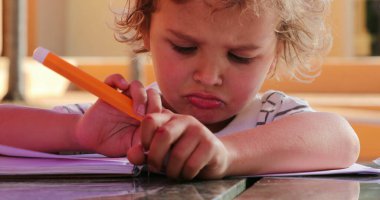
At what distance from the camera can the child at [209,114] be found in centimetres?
88

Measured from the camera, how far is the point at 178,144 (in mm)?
857

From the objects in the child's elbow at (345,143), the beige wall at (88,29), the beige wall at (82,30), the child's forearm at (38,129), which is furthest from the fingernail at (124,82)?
the beige wall at (82,30)

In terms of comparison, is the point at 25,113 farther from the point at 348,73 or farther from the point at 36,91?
the point at 348,73

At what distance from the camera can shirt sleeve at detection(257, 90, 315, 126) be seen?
1.29m

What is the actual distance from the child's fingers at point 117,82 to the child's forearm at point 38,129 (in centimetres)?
9

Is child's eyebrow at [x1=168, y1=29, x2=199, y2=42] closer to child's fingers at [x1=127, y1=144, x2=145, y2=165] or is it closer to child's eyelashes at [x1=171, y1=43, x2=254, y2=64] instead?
child's eyelashes at [x1=171, y1=43, x2=254, y2=64]

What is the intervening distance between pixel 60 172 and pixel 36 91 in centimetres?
406

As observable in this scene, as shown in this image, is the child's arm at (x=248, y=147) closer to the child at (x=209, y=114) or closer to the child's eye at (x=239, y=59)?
the child at (x=209, y=114)

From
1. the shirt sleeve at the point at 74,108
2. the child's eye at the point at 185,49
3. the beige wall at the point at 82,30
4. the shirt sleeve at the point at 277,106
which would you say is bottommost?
the beige wall at the point at 82,30

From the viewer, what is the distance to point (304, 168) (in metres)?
1.04

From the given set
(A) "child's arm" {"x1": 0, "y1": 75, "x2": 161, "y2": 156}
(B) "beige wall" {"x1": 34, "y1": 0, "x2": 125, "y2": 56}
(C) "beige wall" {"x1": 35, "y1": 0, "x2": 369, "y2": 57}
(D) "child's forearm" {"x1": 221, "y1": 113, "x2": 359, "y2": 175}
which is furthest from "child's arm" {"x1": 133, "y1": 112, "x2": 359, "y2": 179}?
(B) "beige wall" {"x1": 34, "y1": 0, "x2": 125, "y2": 56}

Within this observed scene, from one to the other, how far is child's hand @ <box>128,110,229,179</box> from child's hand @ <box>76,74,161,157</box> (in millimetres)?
169

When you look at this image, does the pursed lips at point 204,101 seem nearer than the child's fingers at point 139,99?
No

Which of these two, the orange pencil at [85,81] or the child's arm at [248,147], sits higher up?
the orange pencil at [85,81]
